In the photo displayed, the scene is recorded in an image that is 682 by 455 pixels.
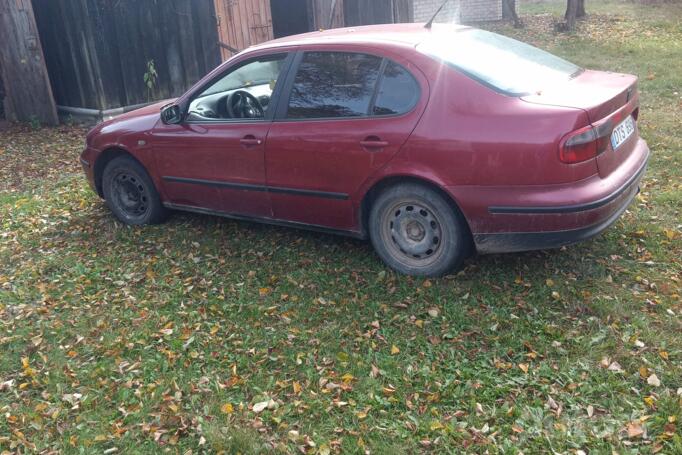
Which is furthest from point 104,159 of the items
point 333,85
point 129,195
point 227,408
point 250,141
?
point 227,408

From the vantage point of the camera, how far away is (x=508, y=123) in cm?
386

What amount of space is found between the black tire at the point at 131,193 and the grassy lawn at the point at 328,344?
16cm

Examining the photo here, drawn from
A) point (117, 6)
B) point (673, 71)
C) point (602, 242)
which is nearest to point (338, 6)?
point (117, 6)

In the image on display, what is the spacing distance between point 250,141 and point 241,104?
1.99 feet

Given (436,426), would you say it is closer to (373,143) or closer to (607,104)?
(373,143)

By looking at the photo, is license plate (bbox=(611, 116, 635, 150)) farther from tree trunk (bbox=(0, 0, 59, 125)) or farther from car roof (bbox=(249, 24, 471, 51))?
tree trunk (bbox=(0, 0, 59, 125))

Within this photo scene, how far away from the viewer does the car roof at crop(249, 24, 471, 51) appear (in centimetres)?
453

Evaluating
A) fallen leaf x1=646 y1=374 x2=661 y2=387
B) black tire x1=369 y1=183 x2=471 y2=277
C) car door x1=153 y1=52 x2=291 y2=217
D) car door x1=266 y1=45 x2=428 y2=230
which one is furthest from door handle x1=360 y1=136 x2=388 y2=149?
fallen leaf x1=646 y1=374 x2=661 y2=387

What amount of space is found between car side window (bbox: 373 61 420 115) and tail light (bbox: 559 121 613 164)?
1035 mm

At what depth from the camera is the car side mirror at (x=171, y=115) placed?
5375 millimetres

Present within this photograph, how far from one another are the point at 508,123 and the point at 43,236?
4559 mm

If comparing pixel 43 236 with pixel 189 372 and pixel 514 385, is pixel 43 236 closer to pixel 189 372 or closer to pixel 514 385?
pixel 189 372

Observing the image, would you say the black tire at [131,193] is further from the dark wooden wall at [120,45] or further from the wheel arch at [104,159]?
the dark wooden wall at [120,45]

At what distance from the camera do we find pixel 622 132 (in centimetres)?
424
